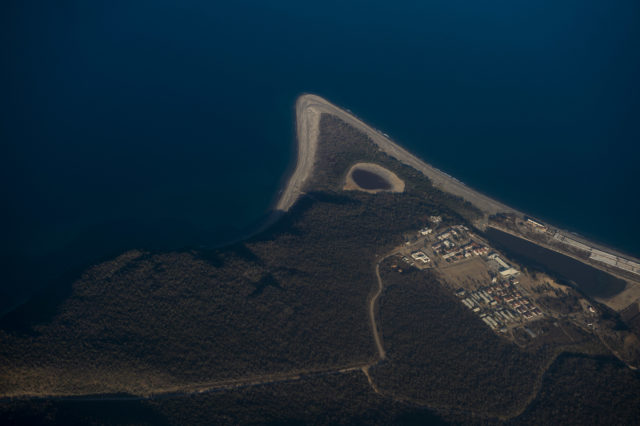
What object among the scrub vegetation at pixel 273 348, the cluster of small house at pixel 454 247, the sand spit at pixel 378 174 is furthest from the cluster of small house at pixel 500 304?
the sand spit at pixel 378 174

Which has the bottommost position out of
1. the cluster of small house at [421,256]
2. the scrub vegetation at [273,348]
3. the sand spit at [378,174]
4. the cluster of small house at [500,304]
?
the scrub vegetation at [273,348]

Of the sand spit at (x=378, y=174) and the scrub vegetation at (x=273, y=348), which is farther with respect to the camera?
the sand spit at (x=378, y=174)

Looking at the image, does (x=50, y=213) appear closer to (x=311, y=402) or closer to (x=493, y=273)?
(x=311, y=402)

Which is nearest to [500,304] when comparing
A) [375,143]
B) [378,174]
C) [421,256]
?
[421,256]

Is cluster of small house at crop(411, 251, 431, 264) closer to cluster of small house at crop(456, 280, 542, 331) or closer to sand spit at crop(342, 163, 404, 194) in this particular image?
cluster of small house at crop(456, 280, 542, 331)

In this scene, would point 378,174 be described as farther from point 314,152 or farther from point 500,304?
point 500,304

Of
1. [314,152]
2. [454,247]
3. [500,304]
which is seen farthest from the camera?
[314,152]

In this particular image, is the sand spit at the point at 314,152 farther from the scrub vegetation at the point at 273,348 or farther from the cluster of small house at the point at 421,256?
the cluster of small house at the point at 421,256
